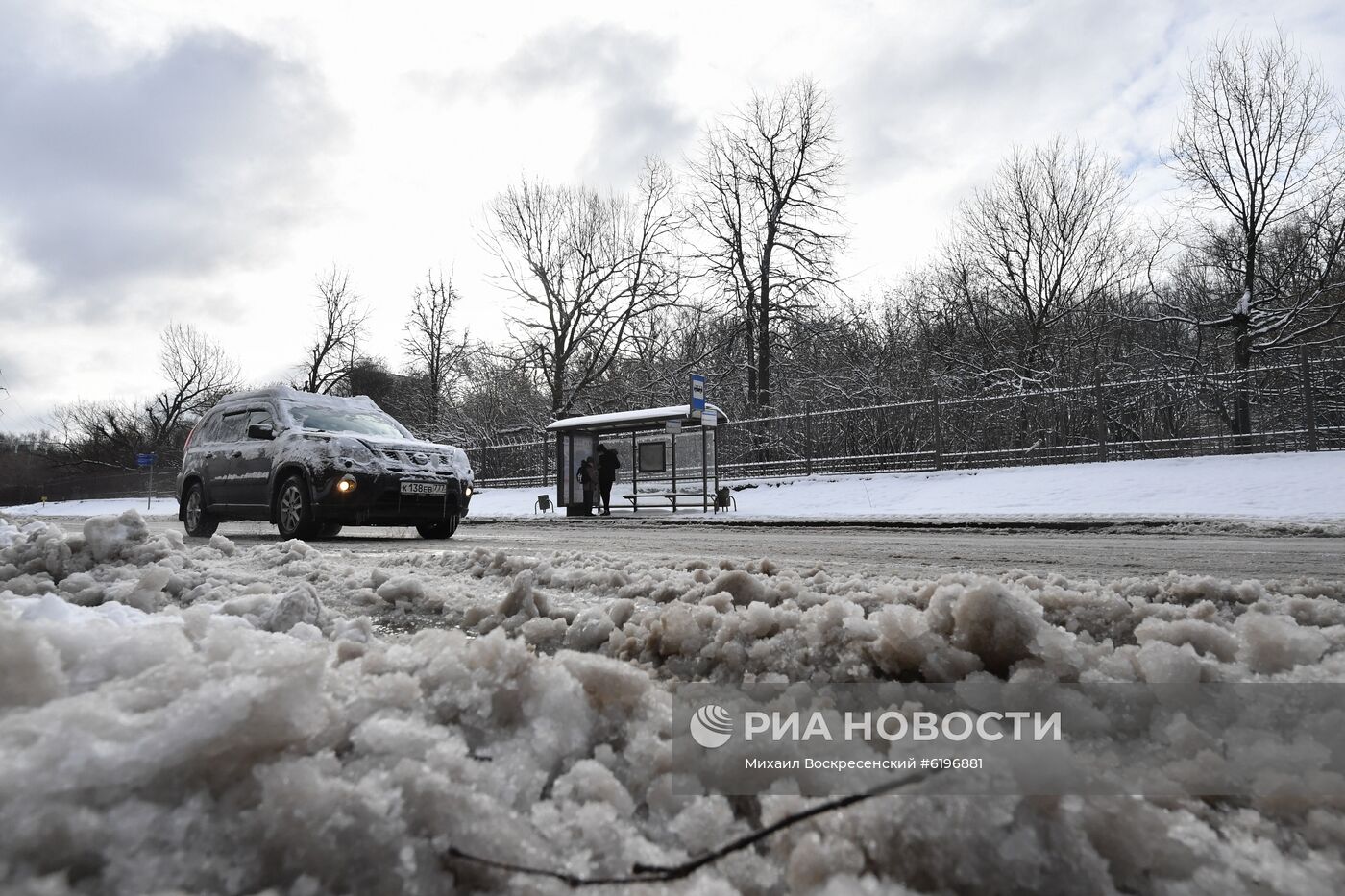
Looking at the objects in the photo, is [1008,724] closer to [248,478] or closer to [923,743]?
[923,743]

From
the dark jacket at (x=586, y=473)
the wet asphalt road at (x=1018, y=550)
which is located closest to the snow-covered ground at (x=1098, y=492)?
the dark jacket at (x=586, y=473)

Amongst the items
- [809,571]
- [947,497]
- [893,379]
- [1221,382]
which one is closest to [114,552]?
[809,571]

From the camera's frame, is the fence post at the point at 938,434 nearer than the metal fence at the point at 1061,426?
No

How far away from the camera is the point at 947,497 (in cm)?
1429

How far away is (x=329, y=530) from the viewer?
9273 millimetres

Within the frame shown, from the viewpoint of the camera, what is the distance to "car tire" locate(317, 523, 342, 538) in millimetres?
8109

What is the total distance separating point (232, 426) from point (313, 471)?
220 centimetres

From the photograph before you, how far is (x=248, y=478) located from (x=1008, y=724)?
29.3ft

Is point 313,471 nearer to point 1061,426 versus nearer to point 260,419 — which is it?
point 260,419

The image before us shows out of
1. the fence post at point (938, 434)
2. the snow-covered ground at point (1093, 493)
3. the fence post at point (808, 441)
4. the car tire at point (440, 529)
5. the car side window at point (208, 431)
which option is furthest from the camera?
the fence post at point (808, 441)

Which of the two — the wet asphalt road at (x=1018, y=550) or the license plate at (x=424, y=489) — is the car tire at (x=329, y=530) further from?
the license plate at (x=424, y=489)

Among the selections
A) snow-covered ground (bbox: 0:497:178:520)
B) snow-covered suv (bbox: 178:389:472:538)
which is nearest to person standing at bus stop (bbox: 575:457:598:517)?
snow-covered suv (bbox: 178:389:472:538)

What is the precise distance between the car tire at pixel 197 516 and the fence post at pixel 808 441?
46.0ft

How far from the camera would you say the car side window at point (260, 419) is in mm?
8461
